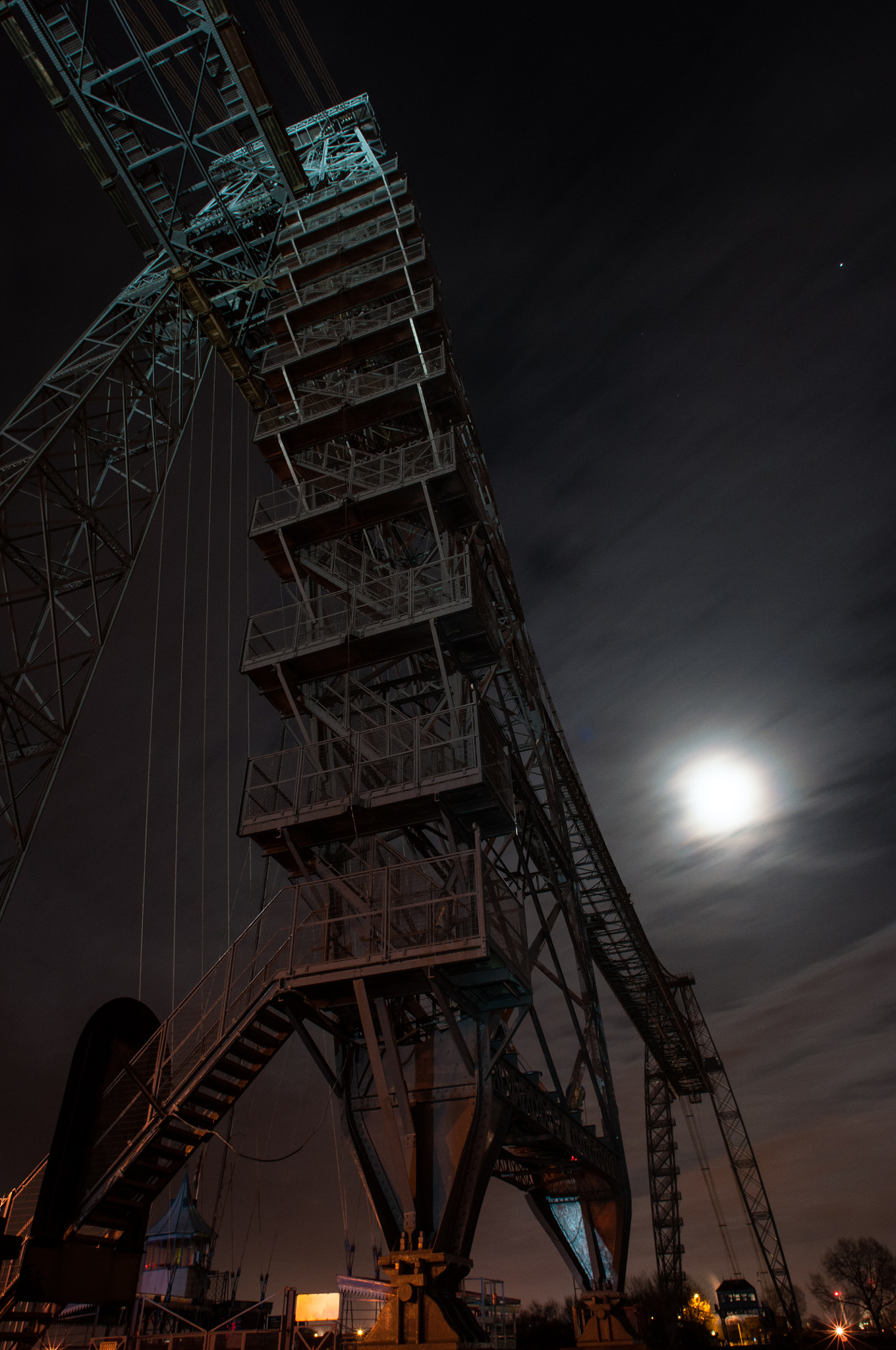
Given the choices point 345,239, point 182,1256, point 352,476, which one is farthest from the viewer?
point 182,1256

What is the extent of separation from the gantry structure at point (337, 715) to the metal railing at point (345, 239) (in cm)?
16

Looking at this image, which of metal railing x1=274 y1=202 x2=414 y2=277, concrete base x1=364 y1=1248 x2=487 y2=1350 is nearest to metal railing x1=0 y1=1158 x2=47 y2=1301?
concrete base x1=364 y1=1248 x2=487 y2=1350

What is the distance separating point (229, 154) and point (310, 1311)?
33537mm

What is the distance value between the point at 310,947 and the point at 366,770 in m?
3.80

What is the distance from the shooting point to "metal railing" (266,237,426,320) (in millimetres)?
22703

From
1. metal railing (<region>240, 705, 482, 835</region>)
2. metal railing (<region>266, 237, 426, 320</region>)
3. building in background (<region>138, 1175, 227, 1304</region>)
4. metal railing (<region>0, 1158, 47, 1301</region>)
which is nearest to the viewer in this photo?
metal railing (<region>0, 1158, 47, 1301</region>)

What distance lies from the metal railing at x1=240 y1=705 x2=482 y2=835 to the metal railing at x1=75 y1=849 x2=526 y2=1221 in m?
1.54

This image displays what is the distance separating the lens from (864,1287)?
6856 centimetres

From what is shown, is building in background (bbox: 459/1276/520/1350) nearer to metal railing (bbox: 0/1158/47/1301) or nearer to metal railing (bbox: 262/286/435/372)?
metal railing (bbox: 0/1158/47/1301)

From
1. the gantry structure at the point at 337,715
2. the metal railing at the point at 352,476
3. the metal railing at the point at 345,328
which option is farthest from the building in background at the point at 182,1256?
the metal railing at the point at 345,328

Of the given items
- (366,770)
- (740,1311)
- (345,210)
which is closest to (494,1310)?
(366,770)

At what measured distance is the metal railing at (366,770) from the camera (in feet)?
51.5

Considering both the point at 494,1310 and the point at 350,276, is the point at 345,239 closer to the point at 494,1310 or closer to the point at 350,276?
the point at 350,276

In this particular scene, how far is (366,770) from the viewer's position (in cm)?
1673
